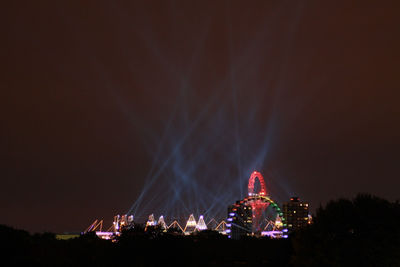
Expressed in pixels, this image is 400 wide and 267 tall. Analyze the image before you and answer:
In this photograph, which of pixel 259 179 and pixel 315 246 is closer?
pixel 315 246

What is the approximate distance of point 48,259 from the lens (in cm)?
3862

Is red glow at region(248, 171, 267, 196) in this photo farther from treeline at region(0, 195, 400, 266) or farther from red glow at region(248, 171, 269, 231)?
treeline at region(0, 195, 400, 266)

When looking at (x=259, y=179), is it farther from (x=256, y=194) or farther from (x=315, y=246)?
(x=315, y=246)

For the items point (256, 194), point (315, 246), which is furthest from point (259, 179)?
point (315, 246)

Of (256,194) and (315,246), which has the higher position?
(256,194)

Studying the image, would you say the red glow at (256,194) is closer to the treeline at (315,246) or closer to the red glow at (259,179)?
the red glow at (259,179)

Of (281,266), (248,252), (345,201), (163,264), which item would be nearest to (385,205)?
(345,201)

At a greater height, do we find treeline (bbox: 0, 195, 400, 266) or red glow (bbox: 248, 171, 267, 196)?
red glow (bbox: 248, 171, 267, 196)

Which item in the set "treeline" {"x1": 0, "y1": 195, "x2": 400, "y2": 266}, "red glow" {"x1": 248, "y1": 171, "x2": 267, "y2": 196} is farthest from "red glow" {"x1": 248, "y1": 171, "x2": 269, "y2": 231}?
"treeline" {"x1": 0, "y1": 195, "x2": 400, "y2": 266}

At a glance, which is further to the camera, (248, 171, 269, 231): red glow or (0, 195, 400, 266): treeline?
(248, 171, 269, 231): red glow

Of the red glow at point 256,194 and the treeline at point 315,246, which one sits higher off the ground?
the red glow at point 256,194

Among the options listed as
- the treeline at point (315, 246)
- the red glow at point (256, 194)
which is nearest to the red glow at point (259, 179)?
the red glow at point (256, 194)

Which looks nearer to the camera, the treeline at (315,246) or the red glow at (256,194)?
the treeline at (315,246)

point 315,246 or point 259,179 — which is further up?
point 259,179
